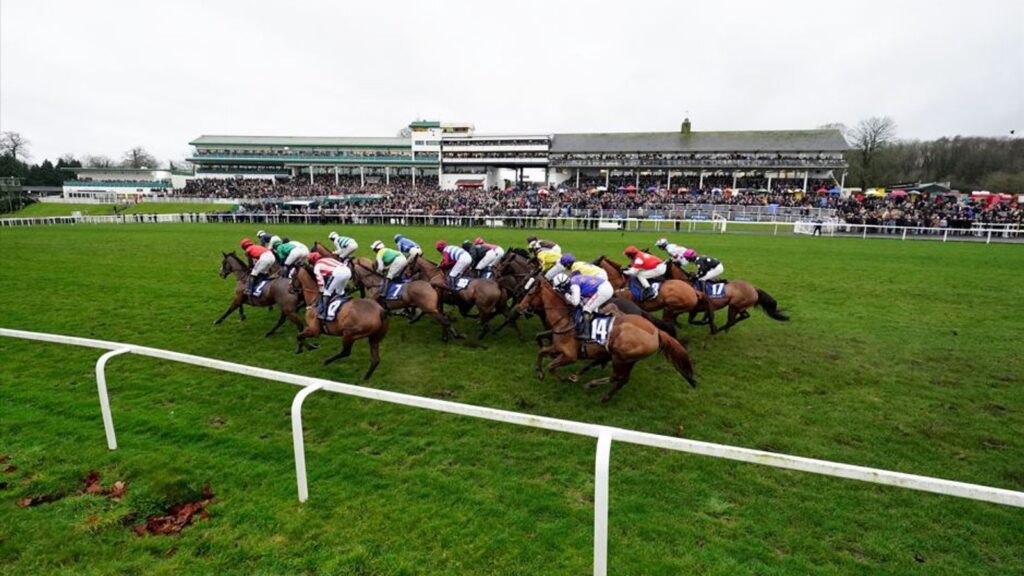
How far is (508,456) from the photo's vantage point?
4422 mm

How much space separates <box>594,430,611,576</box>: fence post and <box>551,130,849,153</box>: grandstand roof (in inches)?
2164

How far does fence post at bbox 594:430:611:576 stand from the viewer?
7.84ft

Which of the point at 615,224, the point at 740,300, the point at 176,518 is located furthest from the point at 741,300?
the point at 615,224

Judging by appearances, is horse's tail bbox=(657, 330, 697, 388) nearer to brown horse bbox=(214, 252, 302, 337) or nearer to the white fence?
the white fence

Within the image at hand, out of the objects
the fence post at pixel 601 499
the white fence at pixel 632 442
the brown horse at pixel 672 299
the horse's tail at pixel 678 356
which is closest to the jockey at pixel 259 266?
the white fence at pixel 632 442

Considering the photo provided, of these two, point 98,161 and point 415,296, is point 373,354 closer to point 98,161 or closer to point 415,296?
point 415,296

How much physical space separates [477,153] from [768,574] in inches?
2477

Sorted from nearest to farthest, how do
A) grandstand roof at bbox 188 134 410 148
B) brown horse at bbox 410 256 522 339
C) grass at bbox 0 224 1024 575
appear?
grass at bbox 0 224 1024 575
brown horse at bbox 410 256 522 339
grandstand roof at bbox 188 134 410 148

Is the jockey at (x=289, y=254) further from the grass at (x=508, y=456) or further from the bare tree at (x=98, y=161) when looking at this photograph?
the bare tree at (x=98, y=161)

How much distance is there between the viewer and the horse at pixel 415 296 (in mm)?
7645

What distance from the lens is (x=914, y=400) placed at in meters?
5.62

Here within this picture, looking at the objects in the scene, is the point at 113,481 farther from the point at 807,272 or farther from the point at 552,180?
the point at 552,180

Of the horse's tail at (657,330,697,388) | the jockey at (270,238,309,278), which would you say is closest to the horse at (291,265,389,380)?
the jockey at (270,238,309,278)

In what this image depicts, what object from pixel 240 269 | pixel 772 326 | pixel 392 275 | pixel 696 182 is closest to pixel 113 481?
pixel 392 275
